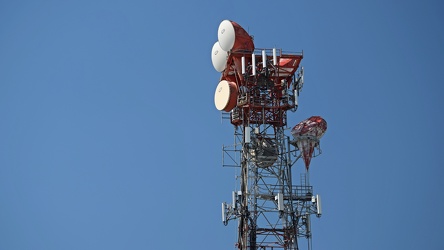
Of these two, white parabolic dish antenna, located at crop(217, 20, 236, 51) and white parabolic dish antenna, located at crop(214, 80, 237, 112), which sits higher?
white parabolic dish antenna, located at crop(217, 20, 236, 51)

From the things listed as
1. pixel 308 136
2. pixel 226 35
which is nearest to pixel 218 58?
pixel 226 35

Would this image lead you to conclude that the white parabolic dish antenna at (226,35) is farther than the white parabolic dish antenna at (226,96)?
Yes

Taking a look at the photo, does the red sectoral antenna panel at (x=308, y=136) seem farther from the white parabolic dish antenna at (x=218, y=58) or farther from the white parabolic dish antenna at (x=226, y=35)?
the white parabolic dish antenna at (x=226, y=35)

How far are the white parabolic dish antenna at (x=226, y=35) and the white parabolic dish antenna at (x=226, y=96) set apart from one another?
3662 millimetres

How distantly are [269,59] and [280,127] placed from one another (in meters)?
6.96

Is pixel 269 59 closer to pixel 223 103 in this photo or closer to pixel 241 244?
pixel 223 103

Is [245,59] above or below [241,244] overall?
above

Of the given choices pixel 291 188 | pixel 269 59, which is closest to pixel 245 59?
pixel 269 59

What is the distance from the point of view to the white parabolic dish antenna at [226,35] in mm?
100875

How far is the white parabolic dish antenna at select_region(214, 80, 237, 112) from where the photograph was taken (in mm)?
100250

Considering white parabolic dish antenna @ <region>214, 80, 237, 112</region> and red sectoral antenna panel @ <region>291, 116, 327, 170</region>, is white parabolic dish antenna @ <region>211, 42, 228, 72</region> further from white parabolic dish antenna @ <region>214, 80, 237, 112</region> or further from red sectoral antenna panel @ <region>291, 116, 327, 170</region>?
red sectoral antenna panel @ <region>291, 116, 327, 170</region>

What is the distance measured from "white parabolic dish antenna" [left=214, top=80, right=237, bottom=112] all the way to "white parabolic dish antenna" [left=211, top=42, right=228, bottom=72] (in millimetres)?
2129

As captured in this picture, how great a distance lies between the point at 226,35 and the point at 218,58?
10.8 ft

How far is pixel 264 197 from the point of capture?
98500mm
